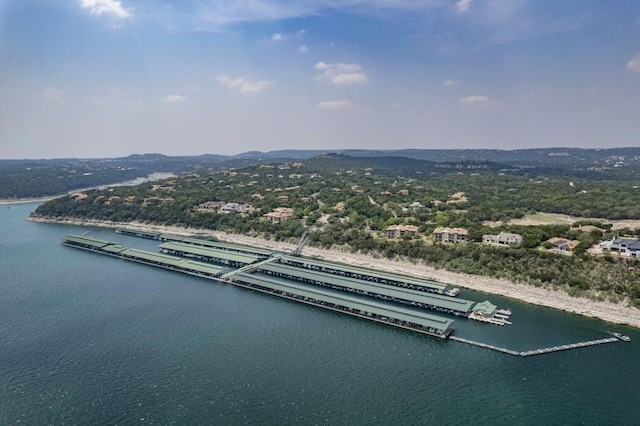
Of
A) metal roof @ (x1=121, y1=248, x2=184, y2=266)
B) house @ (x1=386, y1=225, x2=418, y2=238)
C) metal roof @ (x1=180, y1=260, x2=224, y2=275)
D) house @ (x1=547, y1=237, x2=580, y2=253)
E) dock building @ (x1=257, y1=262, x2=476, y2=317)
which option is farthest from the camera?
house @ (x1=386, y1=225, x2=418, y2=238)

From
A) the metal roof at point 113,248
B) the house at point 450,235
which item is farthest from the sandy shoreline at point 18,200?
the house at point 450,235

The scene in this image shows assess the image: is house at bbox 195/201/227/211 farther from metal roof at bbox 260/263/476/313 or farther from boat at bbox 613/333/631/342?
boat at bbox 613/333/631/342

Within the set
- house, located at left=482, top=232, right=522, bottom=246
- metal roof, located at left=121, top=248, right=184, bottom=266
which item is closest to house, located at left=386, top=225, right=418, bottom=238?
house, located at left=482, top=232, right=522, bottom=246

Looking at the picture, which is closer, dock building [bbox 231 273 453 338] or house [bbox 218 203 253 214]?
dock building [bbox 231 273 453 338]

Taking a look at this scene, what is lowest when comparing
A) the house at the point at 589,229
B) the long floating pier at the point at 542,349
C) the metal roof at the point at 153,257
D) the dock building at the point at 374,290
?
the long floating pier at the point at 542,349

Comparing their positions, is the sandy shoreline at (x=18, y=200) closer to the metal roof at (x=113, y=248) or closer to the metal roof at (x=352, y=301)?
the metal roof at (x=113, y=248)

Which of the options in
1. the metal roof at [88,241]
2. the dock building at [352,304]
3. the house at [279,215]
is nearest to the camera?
the dock building at [352,304]
